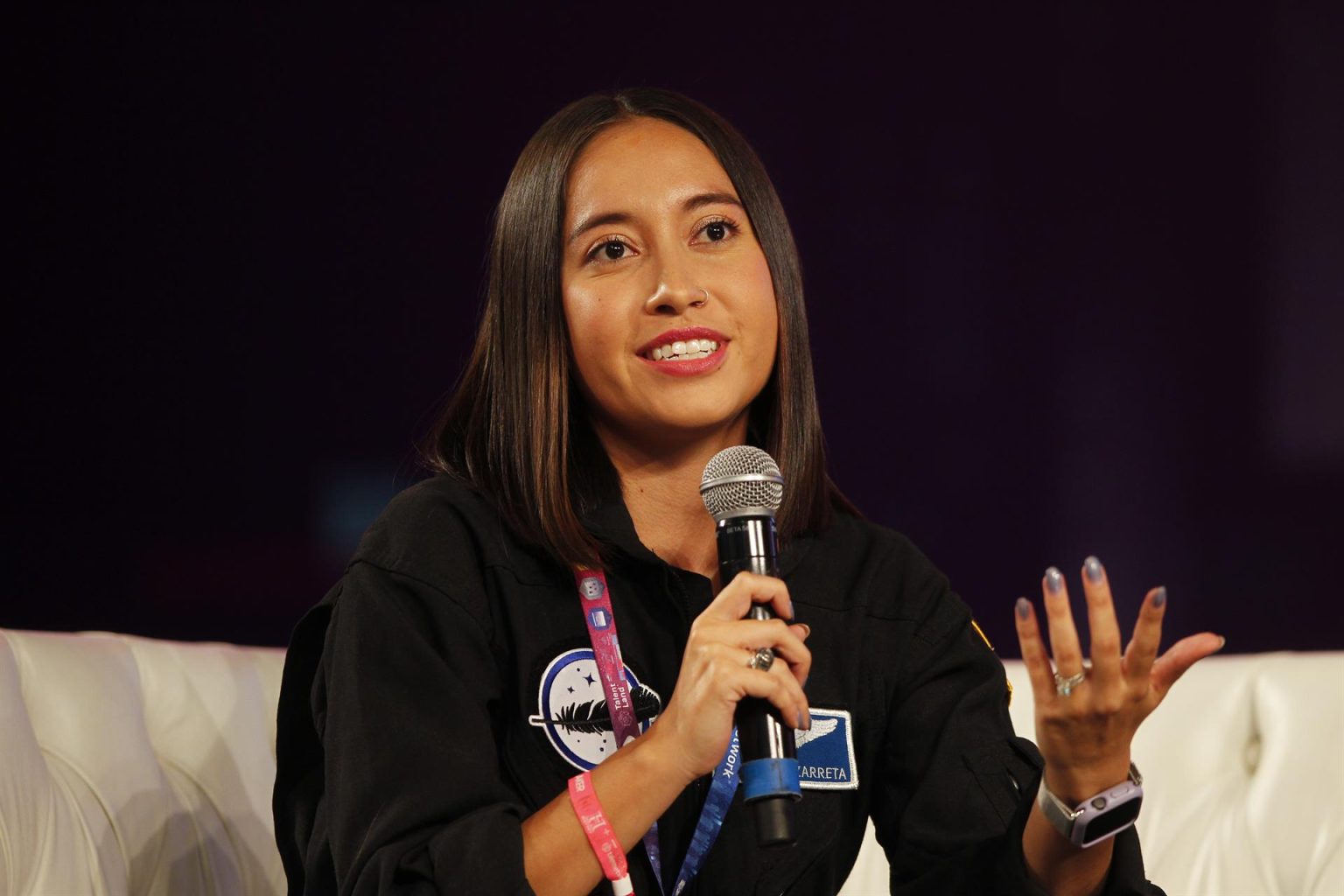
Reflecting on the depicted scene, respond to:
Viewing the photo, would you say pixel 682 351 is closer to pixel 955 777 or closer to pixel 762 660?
pixel 762 660

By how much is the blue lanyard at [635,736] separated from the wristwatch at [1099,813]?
35cm

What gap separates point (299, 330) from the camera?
3.35 metres

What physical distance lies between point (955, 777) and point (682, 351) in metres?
0.60

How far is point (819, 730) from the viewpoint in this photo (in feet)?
Answer: 5.59

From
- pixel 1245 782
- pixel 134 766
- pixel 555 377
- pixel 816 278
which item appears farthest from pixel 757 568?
pixel 816 278

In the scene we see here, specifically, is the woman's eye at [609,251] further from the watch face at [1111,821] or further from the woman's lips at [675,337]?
the watch face at [1111,821]

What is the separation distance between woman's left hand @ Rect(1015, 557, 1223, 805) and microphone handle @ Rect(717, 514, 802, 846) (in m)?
0.24

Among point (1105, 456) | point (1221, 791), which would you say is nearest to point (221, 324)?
point (1105, 456)

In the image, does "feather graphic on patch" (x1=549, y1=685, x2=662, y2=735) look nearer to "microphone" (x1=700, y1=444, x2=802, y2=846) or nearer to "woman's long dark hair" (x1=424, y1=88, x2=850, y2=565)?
"woman's long dark hair" (x1=424, y1=88, x2=850, y2=565)

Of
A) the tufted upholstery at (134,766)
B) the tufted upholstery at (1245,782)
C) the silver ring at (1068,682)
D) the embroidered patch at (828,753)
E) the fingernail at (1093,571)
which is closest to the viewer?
the fingernail at (1093,571)

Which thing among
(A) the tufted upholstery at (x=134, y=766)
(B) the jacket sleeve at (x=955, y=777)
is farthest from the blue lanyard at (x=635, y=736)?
(A) the tufted upholstery at (x=134, y=766)

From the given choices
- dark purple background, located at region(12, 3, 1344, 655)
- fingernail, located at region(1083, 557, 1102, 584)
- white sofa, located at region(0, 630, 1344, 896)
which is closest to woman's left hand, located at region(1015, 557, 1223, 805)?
fingernail, located at region(1083, 557, 1102, 584)

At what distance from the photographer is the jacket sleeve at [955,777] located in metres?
1.60

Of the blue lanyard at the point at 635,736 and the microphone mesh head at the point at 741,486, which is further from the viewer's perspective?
the blue lanyard at the point at 635,736
